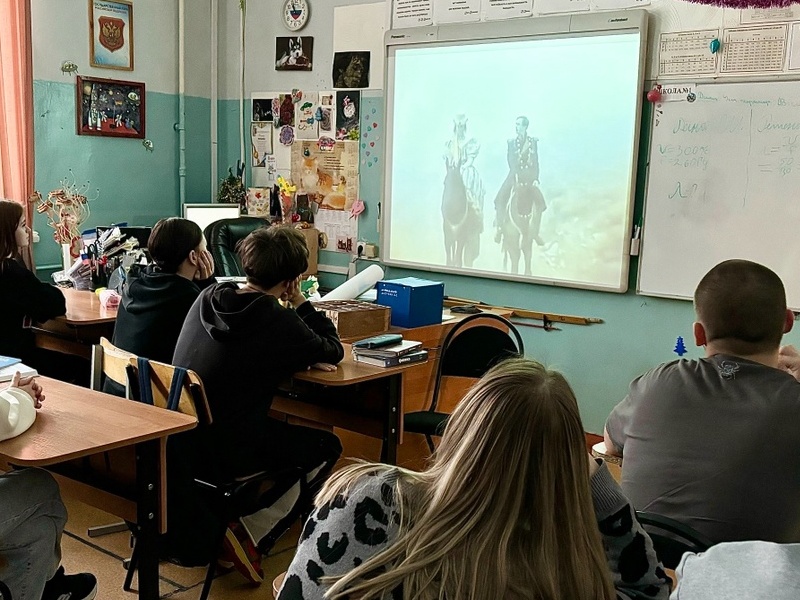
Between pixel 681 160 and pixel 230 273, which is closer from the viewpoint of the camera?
pixel 681 160

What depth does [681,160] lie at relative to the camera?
418 centimetres

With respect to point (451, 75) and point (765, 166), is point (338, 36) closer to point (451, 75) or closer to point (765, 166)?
point (451, 75)

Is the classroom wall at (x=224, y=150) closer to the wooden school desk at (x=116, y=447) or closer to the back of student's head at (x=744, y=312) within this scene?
the back of student's head at (x=744, y=312)

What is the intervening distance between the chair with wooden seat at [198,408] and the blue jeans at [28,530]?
487 millimetres

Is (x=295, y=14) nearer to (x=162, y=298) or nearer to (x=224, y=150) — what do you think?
(x=224, y=150)

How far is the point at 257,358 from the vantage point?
278cm

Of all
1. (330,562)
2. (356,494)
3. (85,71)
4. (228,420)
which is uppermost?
(85,71)

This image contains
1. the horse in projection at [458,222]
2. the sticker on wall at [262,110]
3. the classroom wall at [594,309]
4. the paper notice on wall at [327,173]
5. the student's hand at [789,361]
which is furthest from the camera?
the sticker on wall at [262,110]

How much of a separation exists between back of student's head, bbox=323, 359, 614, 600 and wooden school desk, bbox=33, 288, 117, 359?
2973 mm

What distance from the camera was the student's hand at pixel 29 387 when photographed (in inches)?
87.7

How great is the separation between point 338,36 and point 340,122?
54cm

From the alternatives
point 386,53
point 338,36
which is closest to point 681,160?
point 386,53

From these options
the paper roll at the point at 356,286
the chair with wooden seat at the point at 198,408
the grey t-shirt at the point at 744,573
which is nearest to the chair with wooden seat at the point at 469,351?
the paper roll at the point at 356,286

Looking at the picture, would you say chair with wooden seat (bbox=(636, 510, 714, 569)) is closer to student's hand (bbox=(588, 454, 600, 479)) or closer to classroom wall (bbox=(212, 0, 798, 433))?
student's hand (bbox=(588, 454, 600, 479))
